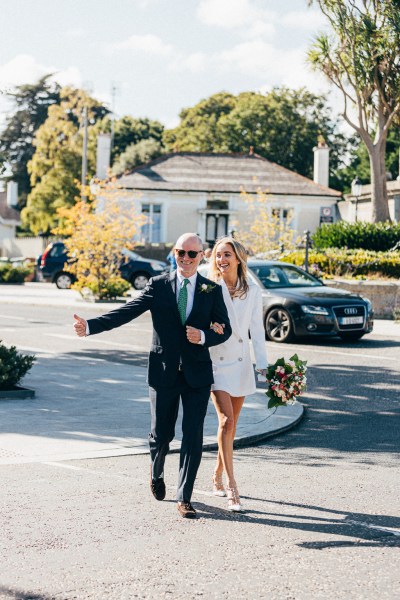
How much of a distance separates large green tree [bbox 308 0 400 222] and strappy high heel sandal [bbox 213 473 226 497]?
26.4 m

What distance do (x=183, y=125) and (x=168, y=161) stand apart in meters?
Result: 23.9

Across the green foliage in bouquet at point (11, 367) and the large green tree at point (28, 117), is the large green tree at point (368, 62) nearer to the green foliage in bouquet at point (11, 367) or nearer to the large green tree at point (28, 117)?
the green foliage in bouquet at point (11, 367)

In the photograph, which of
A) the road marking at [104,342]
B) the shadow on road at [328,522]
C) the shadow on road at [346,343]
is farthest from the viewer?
the shadow on road at [346,343]

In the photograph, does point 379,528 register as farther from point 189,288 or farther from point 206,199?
point 206,199

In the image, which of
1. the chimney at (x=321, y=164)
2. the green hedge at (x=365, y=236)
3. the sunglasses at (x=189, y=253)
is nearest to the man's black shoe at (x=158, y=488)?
the sunglasses at (x=189, y=253)

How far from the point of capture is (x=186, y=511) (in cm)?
623

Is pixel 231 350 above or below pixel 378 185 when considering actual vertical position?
below

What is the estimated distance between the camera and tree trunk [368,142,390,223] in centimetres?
3247

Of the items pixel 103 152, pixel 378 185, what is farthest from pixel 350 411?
pixel 103 152

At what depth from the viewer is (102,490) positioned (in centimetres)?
700

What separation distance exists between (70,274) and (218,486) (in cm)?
3292

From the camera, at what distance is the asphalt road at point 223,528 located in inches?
193

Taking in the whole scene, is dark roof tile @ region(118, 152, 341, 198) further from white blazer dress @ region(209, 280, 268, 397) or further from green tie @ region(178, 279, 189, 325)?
green tie @ region(178, 279, 189, 325)

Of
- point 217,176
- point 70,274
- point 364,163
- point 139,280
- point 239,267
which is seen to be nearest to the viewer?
point 239,267
